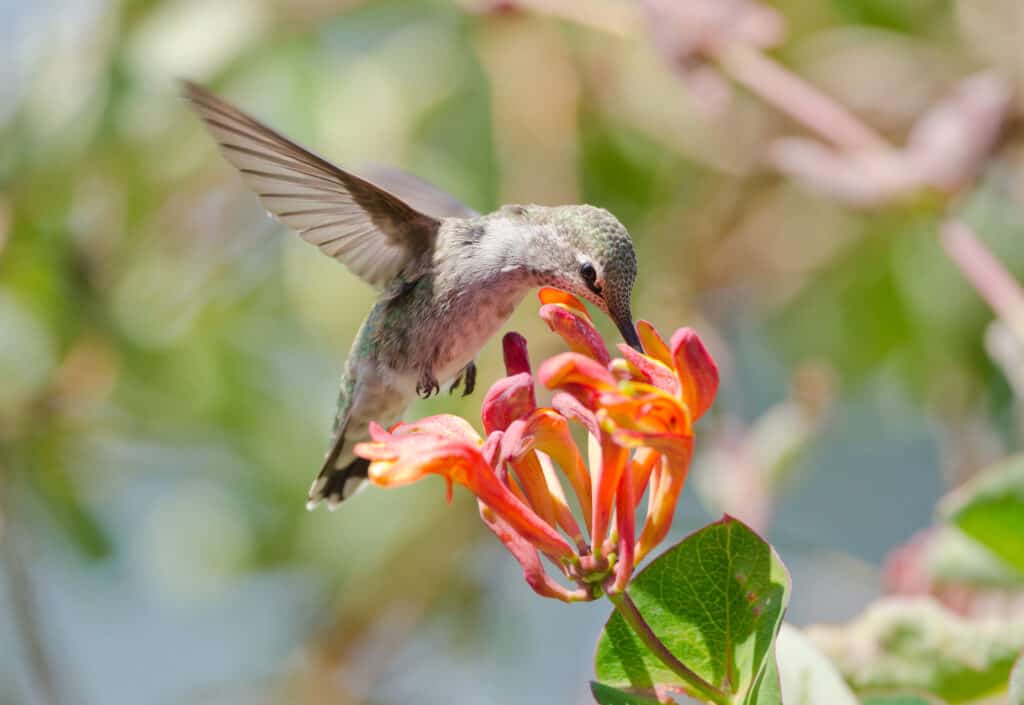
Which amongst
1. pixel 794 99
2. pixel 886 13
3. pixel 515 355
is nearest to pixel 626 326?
pixel 515 355

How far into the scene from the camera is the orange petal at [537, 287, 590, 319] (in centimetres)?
A: 106

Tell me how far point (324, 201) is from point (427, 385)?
9.8 inches

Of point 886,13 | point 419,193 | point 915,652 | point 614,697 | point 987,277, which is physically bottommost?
point 614,697

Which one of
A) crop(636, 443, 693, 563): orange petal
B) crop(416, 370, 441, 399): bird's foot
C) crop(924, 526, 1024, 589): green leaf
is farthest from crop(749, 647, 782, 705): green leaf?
crop(416, 370, 441, 399): bird's foot

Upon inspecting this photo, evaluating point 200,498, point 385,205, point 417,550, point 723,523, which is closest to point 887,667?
point 723,523

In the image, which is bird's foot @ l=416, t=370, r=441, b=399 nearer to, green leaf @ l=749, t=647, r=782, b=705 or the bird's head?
the bird's head

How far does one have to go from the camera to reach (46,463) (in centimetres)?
256

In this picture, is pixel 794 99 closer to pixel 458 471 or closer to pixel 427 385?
pixel 427 385

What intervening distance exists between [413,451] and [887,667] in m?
0.47

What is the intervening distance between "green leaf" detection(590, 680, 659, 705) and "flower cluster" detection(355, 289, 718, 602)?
0.20 ft

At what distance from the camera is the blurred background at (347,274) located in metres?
2.35

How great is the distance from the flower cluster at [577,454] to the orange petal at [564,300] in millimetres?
91

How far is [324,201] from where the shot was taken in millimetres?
1547

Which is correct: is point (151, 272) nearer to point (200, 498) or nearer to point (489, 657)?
point (200, 498)
